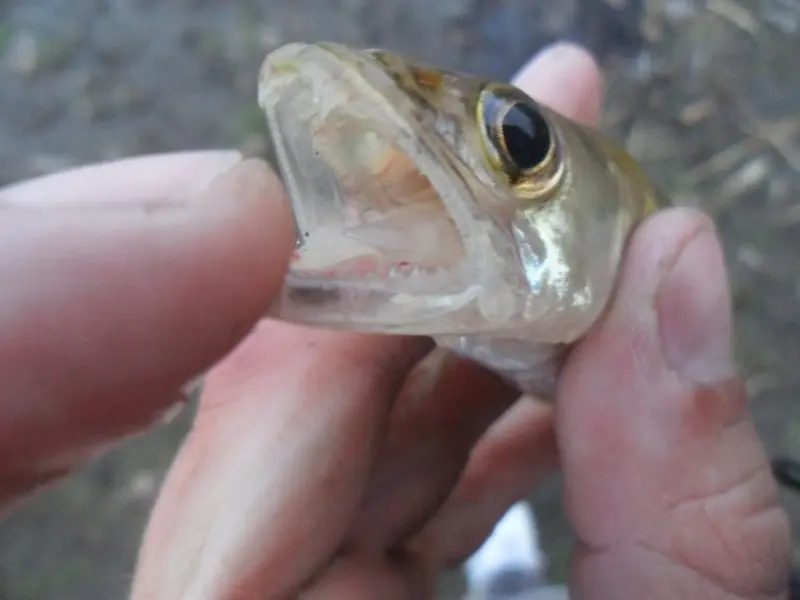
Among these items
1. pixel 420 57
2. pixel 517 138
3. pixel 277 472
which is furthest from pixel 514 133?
pixel 420 57

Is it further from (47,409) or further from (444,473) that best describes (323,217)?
(444,473)

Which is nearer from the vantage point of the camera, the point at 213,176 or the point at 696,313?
the point at 213,176

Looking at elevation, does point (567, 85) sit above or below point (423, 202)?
below

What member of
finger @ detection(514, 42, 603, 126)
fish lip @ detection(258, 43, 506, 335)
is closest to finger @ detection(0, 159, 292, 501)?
fish lip @ detection(258, 43, 506, 335)

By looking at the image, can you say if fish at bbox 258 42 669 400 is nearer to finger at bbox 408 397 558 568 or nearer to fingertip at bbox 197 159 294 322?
fingertip at bbox 197 159 294 322

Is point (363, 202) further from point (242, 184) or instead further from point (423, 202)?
point (242, 184)

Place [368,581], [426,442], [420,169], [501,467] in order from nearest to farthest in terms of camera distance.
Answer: [420,169] < [368,581] < [426,442] < [501,467]

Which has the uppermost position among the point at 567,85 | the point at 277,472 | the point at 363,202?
the point at 363,202
